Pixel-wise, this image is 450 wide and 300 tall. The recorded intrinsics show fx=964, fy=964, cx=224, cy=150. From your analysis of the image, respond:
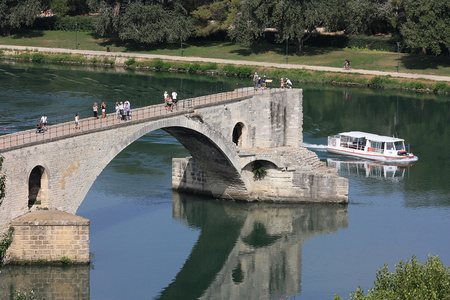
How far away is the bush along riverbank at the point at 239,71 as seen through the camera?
346ft

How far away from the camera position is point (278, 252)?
2203 inches

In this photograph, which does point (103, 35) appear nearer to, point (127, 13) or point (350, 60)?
point (127, 13)

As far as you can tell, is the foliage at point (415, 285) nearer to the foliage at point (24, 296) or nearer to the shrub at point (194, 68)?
the foliage at point (24, 296)

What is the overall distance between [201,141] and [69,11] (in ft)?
277

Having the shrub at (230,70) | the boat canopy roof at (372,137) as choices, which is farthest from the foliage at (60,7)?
the boat canopy roof at (372,137)

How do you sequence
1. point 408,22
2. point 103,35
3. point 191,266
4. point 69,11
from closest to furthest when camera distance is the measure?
point 191,266 < point 408,22 < point 103,35 < point 69,11

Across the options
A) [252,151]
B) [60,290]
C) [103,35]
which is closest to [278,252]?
[252,151]

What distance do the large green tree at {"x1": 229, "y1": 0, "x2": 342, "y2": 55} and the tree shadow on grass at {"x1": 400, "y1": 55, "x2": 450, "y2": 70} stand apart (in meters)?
10.0

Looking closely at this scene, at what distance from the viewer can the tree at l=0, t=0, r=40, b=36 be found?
413 feet

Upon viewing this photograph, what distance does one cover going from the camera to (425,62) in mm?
111375

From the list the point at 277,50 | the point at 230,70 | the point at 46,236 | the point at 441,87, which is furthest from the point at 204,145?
the point at 277,50

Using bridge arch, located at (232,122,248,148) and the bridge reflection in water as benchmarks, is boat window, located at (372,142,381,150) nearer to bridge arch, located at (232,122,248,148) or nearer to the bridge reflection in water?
the bridge reflection in water

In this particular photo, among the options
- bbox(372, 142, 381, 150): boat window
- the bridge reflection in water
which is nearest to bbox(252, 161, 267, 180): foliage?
the bridge reflection in water

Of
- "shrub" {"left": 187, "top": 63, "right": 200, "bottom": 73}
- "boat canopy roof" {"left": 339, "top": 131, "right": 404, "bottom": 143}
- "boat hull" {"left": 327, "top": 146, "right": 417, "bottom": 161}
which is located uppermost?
"shrub" {"left": 187, "top": 63, "right": 200, "bottom": 73}
